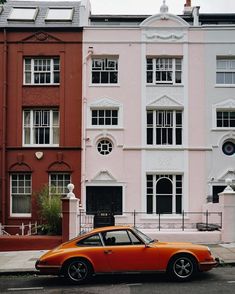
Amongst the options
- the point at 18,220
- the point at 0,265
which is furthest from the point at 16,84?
the point at 0,265

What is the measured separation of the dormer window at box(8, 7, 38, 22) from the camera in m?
29.1

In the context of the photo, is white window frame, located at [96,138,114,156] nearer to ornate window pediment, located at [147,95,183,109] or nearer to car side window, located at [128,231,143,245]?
ornate window pediment, located at [147,95,183,109]

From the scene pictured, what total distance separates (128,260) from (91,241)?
1112 millimetres

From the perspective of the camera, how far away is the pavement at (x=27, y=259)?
15.8 meters

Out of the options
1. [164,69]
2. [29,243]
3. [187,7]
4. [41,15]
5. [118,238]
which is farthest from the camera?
[187,7]

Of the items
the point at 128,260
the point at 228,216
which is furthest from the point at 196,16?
the point at 128,260

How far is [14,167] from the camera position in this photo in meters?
27.6

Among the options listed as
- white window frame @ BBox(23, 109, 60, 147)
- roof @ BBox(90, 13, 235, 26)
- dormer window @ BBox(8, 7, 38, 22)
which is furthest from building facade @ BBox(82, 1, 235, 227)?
dormer window @ BBox(8, 7, 38, 22)

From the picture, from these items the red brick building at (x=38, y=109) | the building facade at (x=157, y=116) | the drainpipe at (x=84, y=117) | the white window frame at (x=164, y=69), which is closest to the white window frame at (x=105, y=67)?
the building facade at (x=157, y=116)

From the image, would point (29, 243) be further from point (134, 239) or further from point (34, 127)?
point (34, 127)

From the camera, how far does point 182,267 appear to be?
13352 millimetres

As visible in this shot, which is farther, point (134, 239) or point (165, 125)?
point (165, 125)

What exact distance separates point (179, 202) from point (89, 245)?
14318mm

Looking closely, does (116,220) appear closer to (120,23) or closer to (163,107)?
(163,107)
